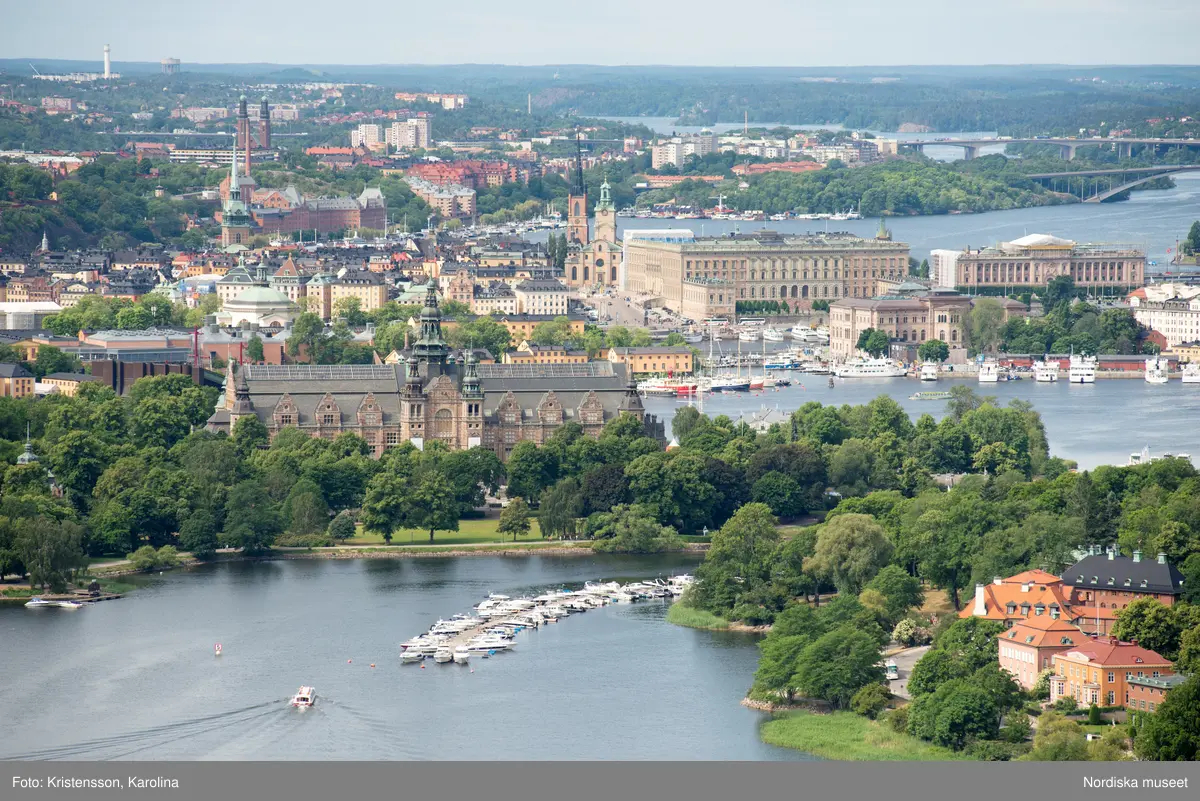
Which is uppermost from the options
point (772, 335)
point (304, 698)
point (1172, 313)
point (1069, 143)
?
point (304, 698)

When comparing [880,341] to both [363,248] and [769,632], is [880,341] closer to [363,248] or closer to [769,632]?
[363,248]

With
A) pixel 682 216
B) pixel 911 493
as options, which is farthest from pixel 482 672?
pixel 682 216

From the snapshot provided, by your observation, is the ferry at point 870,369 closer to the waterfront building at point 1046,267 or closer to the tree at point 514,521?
the waterfront building at point 1046,267

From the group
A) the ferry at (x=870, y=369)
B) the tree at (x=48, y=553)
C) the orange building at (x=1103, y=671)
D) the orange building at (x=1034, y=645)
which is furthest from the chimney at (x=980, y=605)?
the ferry at (x=870, y=369)

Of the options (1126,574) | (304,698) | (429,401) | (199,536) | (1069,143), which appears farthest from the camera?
(1069,143)

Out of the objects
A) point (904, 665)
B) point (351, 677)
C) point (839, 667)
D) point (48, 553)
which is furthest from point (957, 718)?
point (48, 553)

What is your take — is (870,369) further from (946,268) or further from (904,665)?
(904,665)

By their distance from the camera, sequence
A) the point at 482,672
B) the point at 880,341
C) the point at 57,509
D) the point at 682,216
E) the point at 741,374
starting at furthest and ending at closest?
the point at 682,216 → the point at 880,341 → the point at 741,374 → the point at 57,509 → the point at 482,672
